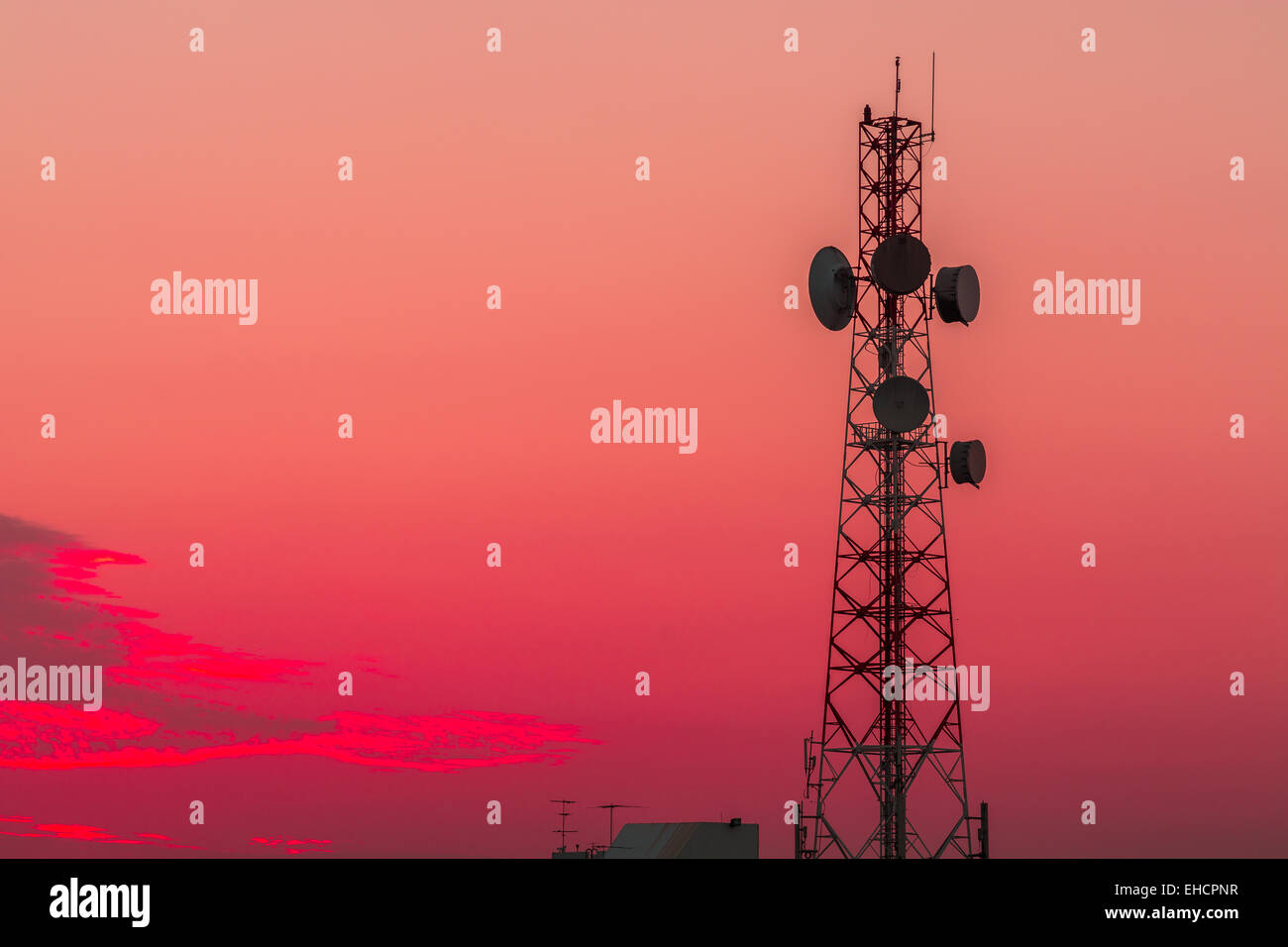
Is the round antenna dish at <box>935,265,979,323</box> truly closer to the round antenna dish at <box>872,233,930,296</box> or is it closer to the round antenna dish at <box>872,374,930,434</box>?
the round antenna dish at <box>872,233,930,296</box>

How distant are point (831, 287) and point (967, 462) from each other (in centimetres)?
1101

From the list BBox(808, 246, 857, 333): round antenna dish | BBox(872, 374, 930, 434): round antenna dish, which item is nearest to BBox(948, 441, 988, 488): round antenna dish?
BBox(872, 374, 930, 434): round antenna dish

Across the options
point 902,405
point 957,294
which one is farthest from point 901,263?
point 902,405

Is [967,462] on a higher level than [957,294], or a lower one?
lower

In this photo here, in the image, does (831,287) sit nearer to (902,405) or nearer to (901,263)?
(901,263)

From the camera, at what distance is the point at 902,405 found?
93438 mm

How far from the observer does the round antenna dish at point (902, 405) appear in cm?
9325

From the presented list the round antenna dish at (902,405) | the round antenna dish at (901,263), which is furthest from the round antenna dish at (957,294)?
the round antenna dish at (902,405)

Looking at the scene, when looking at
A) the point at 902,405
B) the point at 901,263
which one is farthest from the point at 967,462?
the point at 901,263

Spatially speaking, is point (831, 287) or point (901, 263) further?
point (831, 287)

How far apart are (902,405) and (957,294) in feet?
19.9
